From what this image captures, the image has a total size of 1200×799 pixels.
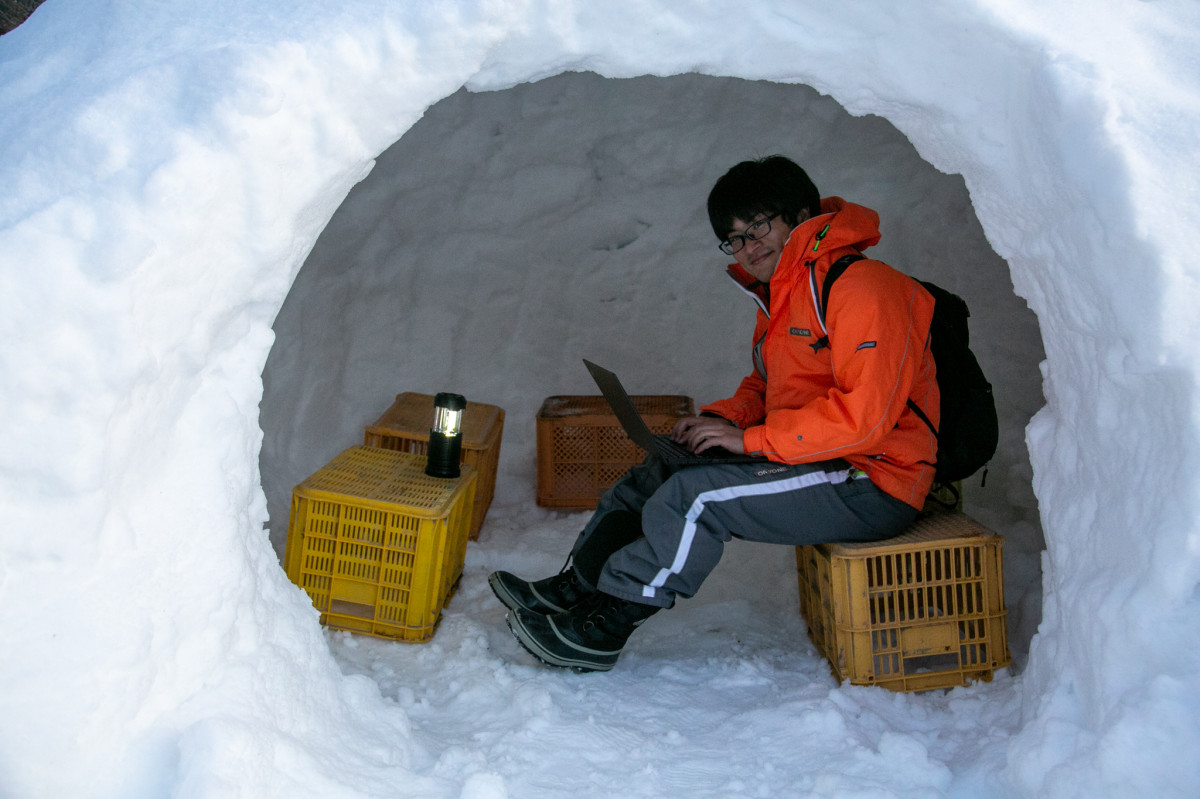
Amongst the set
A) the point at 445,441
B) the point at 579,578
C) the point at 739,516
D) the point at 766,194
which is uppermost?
the point at 766,194

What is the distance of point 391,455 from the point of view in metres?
2.82

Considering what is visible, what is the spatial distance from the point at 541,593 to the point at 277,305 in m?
1.17

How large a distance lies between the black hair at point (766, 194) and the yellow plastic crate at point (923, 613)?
90cm

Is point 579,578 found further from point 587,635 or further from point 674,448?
point 674,448

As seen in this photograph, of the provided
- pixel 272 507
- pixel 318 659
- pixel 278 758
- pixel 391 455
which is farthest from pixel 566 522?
pixel 278 758

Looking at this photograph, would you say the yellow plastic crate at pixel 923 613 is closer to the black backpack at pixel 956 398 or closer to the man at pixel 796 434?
the man at pixel 796 434

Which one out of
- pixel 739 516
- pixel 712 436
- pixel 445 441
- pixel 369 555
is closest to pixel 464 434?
pixel 445 441

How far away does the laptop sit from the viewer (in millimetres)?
2197

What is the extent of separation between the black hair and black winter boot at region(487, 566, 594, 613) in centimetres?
113

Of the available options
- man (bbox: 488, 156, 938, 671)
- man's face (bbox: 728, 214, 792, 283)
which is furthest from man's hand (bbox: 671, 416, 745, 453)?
man's face (bbox: 728, 214, 792, 283)

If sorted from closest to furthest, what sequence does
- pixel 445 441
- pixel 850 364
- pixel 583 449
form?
1. pixel 850 364
2. pixel 445 441
3. pixel 583 449

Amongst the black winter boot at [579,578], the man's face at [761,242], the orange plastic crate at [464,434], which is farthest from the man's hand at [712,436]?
the orange plastic crate at [464,434]

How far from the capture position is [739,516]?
6.99 ft

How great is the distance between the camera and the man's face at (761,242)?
2254 millimetres
